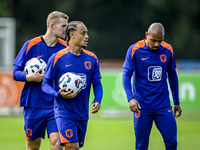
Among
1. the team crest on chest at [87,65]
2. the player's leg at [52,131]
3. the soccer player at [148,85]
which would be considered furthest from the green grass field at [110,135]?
the team crest on chest at [87,65]

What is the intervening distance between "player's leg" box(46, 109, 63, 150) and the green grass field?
362 centimetres

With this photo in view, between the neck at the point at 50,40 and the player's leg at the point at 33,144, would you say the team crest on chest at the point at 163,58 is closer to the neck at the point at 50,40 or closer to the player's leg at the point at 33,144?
the neck at the point at 50,40

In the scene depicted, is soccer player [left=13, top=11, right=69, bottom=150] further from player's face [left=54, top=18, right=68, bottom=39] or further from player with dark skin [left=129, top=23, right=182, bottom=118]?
player with dark skin [left=129, top=23, right=182, bottom=118]

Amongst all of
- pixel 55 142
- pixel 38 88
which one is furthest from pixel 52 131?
pixel 38 88

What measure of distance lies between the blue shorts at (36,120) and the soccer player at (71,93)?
2.00ft

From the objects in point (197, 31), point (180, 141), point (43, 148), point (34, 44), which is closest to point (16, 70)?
point (34, 44)

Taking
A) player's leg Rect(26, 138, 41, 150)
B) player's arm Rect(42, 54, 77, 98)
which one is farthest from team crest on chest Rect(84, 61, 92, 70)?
player's leg Rect(26, 138, 41, 150)

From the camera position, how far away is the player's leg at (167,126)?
619cm

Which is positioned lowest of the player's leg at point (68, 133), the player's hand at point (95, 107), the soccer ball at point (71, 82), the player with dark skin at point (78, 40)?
the player's leg at point (68, 133)

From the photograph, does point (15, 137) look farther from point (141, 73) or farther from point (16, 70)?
point (141, 73)

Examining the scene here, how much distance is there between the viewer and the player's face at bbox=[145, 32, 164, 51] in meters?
6.21

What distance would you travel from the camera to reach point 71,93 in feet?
→ 18.7

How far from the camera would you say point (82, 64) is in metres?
6.00

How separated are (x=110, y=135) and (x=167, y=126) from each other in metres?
6.10
